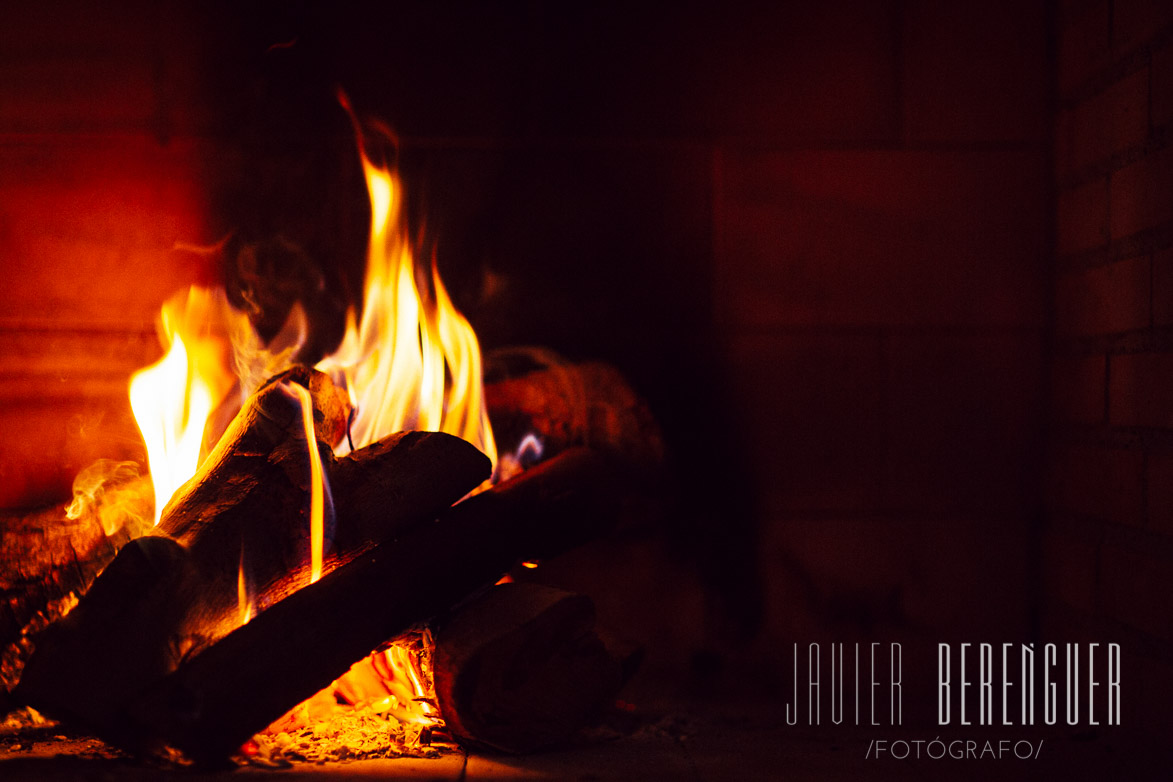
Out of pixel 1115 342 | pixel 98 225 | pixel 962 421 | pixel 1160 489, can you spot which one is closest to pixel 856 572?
pixel 962 421

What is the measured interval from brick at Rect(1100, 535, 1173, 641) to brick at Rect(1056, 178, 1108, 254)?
2.47 feet

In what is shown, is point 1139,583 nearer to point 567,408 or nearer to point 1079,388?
point 1079,388

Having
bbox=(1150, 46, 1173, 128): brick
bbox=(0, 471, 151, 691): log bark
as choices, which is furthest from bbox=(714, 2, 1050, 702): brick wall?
bbox=(0, 471, 151, 691): log bark

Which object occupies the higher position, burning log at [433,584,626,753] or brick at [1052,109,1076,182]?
brick at [1052,109,1076,182]

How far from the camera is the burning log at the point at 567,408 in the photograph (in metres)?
2.37

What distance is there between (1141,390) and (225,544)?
2062 mm

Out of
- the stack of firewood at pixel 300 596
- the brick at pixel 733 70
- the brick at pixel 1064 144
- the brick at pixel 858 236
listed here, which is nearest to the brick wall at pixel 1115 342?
the brick at pixel 1064 144

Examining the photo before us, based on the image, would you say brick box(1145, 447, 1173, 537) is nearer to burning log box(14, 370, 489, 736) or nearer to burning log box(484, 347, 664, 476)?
burning log box(484, 347, 664, 476)

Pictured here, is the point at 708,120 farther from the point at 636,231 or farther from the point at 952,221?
the point at 952,221

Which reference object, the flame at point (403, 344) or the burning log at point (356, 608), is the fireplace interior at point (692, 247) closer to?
the flame at point (403, 344)

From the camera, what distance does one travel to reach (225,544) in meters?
1.78

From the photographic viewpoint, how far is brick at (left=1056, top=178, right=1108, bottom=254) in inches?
89.3

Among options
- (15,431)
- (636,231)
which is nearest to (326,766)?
(15,431)

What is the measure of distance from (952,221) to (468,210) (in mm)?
1311
